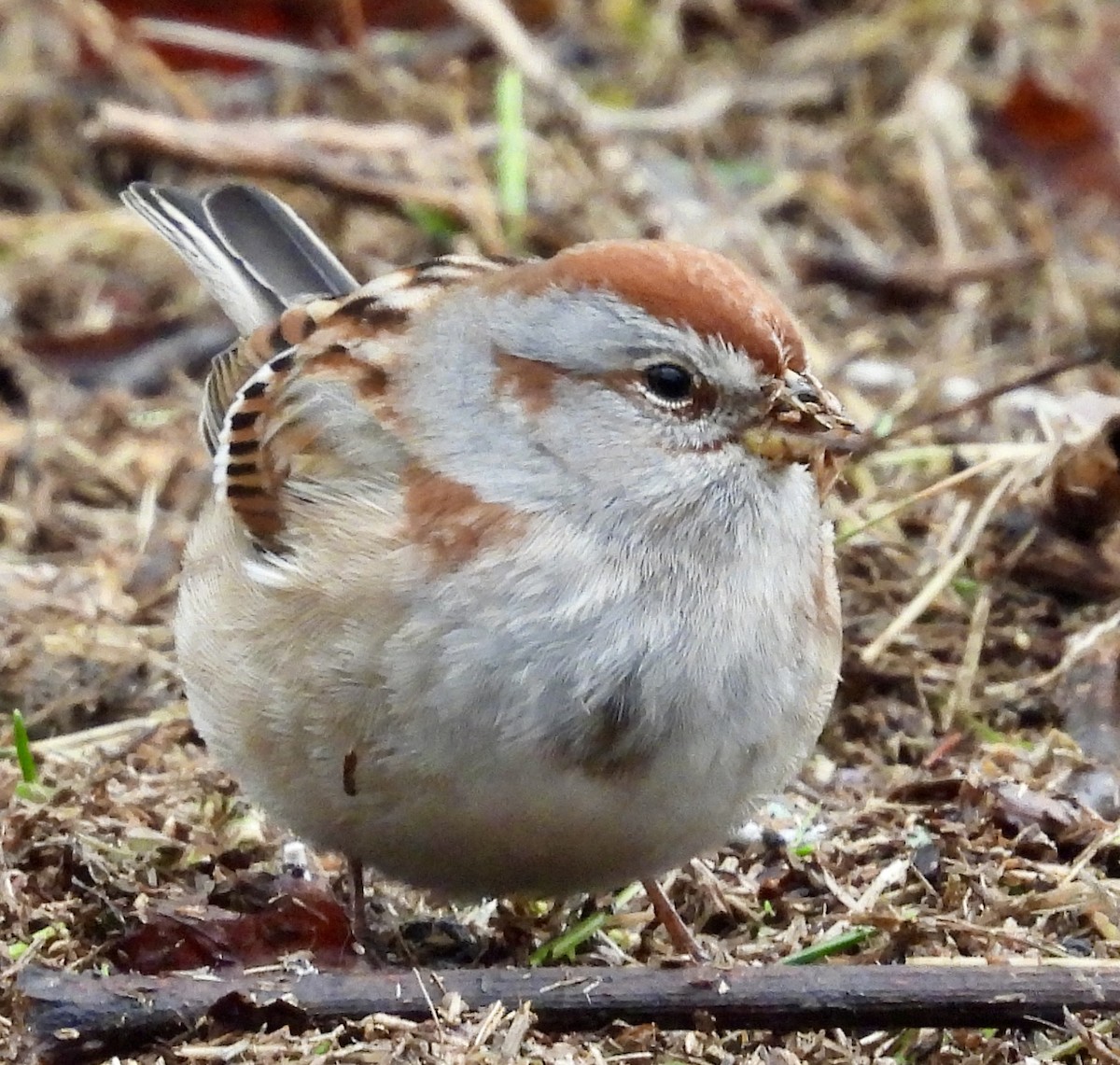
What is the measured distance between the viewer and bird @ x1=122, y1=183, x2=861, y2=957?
2.62 metres

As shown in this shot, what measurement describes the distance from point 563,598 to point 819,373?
2.25 m

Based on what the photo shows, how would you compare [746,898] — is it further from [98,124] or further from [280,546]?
[98,124]

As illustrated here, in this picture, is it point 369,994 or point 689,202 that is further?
point 689,202

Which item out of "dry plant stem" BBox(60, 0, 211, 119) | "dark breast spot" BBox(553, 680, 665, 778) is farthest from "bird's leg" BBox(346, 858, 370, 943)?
"dry plant stem" BBox(60, 0, 211, 119)

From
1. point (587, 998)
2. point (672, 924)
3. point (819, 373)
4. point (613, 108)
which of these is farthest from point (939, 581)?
point (613, 108)

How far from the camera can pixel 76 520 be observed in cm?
440

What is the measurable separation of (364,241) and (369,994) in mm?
3217

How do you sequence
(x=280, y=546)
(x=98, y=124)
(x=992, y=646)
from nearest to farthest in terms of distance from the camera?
(x=280, y=546) < (x=992, y=646) < (x=98, y=124)

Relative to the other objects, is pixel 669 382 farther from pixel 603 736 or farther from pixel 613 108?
pixel 613 108

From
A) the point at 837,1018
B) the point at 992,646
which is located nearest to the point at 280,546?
the point at 837,1018

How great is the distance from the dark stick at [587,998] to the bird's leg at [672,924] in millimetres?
360

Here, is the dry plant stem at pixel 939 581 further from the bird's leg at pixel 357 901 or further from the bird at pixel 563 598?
the bird's leg at pixel 357 901

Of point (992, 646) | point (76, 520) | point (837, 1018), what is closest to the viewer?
point (837, 1018)

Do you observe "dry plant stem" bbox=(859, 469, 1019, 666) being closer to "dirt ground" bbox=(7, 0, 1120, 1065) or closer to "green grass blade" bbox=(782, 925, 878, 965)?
"dirt ground" bbox=(7, 0, 1120, 1065)
